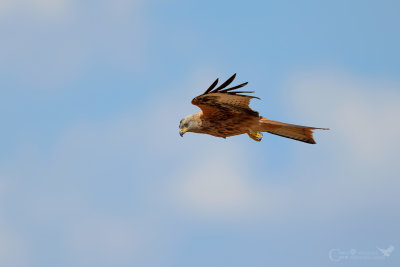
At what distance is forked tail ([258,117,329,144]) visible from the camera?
1684cm

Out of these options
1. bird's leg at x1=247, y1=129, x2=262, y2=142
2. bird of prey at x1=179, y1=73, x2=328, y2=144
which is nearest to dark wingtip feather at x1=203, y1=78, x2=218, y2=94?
bird of prey at x1=179, y1=73, x2=328, y2=144

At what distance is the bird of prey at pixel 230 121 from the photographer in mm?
16172

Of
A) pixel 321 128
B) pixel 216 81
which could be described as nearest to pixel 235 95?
pixel 216 81

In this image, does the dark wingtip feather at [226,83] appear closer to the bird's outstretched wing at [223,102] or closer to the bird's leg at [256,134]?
the bird's outstretched wing at [223,102]

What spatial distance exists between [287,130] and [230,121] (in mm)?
1176

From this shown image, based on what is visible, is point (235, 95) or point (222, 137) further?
point (222, 137)

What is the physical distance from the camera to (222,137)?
17531 millimetres

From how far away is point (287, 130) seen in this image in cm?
1705

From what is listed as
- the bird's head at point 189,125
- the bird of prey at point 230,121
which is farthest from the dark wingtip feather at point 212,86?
the bird's head at point 189,125

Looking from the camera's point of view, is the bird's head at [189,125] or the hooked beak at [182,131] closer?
the bird's head at [189,125]

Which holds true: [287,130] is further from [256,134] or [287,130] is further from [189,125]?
[189,125]

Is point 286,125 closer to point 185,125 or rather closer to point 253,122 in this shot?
point 253,122

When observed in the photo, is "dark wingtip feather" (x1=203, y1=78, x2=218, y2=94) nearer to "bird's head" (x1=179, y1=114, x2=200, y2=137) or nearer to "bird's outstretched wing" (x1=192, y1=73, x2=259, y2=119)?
"bird's outstretched wing" (x1=192, y1=73, x2=259, y2=119)

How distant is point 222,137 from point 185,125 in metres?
0.81
